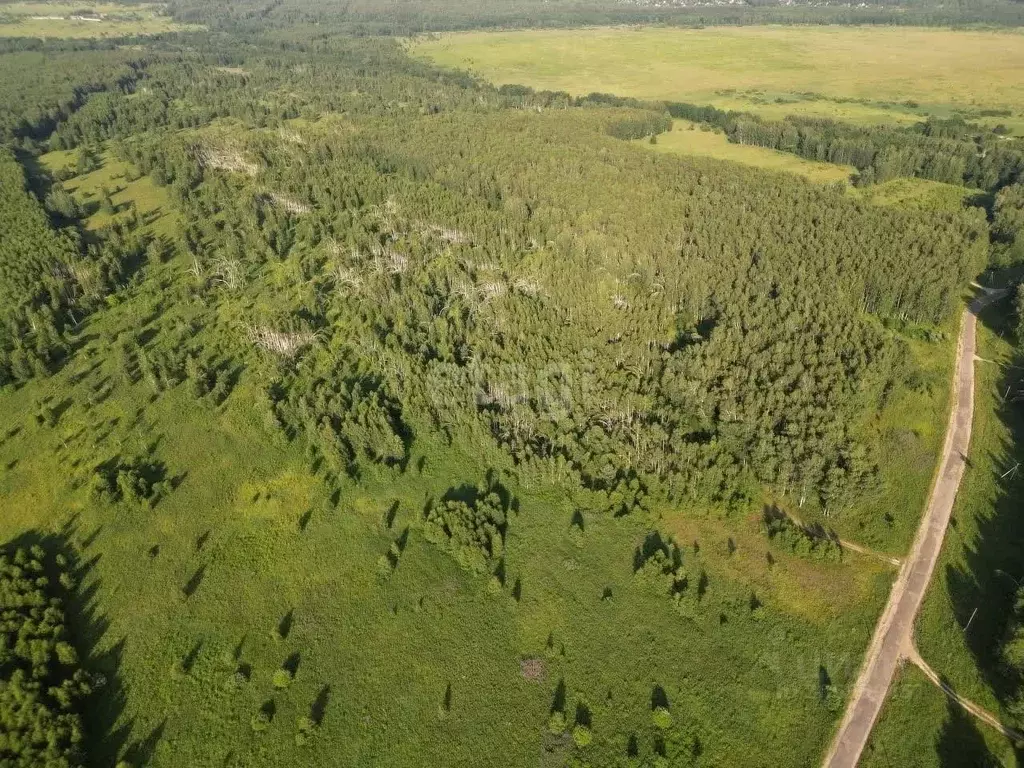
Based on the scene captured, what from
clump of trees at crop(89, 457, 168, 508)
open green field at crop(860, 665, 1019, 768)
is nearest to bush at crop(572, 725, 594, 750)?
open green field at crop(860, 665, 1019, 768)

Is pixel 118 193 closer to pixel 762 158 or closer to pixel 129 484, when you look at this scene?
pixel 129 484

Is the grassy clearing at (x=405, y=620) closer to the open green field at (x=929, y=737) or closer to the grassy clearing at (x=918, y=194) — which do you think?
the open green field at (x=929, y=737)

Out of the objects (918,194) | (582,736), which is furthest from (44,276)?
(918,194)

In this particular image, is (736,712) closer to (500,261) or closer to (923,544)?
(923,544)

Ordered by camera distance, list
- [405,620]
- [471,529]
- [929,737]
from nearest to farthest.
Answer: [929,737], [405,620], [471,529]

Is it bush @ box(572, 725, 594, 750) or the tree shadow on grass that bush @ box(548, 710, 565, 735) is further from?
the tree shadow on grass

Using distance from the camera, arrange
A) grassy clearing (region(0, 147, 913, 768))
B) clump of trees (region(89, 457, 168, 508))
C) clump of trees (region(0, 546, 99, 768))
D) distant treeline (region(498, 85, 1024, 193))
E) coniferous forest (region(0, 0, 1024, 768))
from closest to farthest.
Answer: clump of trees (region(0, 546, 99, 768))
grassy clearing (region(0, 147, 913, 768))
coniferous forest (region(0, 0, 1024, 768))
clump of trees (region(89, 457, 168, 508))
distant treeline (region(498, 85, 1024, 193))
